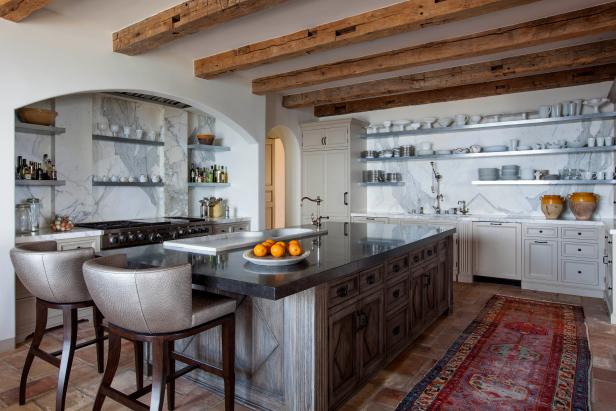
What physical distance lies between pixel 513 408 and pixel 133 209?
181 inches

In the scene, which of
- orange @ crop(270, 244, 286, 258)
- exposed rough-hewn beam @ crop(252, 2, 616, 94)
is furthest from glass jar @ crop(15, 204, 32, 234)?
exposed rough-hewn beam @ crop(252, 2, 616, 94)

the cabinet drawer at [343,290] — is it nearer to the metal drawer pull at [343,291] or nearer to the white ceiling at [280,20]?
the metal drawer pull at [343,291]

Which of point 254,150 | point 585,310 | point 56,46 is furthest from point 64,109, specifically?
point 585,310

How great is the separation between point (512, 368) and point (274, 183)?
18.2 feet

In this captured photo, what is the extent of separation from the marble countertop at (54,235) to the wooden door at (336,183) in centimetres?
368

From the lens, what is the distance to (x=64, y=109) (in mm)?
4520

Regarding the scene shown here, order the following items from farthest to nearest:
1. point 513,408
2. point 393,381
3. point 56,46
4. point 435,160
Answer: point 435,160 < point 56,46 < point 393,381 < point 513,408

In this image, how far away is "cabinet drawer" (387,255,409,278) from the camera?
2967mm

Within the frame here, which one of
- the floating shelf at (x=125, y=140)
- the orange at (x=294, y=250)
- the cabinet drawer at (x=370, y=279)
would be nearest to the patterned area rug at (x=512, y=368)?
the cabinet drawer at (x=370, y=279)

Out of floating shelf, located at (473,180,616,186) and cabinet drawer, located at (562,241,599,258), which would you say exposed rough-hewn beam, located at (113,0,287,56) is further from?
cabinet drawer, located at (562,241,599,258)

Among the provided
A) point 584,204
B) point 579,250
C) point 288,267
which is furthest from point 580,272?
point 288,267

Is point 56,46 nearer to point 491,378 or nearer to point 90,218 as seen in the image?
point 90,218

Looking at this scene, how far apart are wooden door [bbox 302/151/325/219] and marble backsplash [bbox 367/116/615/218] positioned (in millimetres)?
836

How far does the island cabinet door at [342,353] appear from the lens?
230cm
